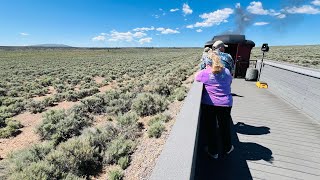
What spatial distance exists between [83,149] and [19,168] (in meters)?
1.36

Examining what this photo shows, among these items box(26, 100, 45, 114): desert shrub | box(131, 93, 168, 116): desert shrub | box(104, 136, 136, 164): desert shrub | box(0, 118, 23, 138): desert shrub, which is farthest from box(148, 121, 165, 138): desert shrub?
box(26, 100, 45, 114): desert shrub

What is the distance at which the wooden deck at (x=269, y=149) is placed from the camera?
379 centimetres

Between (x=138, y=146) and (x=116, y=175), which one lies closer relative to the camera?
(x=116, y=175)

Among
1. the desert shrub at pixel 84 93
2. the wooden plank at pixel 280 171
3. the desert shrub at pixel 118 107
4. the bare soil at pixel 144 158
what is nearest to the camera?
the wooden plank at pixel 280 171

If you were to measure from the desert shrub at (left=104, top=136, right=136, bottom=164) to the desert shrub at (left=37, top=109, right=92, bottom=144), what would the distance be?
240cm

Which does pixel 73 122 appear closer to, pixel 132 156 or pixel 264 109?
pixel 132 156

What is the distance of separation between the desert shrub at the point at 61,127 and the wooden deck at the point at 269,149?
4821 mm

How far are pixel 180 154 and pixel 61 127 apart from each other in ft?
21.2

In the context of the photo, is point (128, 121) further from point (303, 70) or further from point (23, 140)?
point (303, 70)

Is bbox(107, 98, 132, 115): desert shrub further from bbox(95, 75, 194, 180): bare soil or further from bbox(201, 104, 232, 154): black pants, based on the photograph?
bbox(201, 104, 232, 154): black pants

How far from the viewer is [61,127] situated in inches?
311

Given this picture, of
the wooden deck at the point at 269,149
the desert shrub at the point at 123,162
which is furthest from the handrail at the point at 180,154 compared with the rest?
the desert shrub at the point at 123,162

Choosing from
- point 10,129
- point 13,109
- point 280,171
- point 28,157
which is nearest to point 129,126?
point 28,157

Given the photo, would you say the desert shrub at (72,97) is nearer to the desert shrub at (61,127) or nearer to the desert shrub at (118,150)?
the desert shrub at (61,127)
